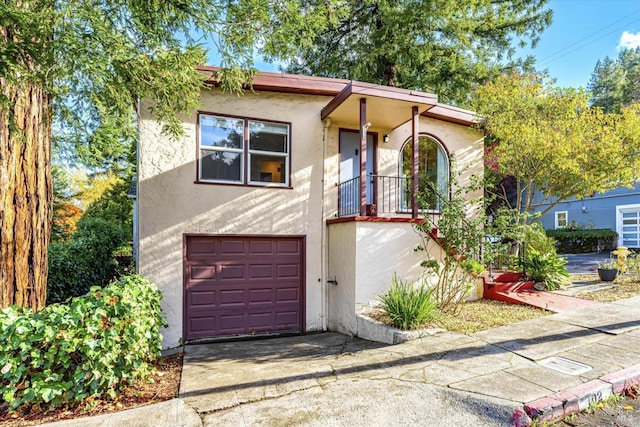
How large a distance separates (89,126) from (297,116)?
4093 millimetres

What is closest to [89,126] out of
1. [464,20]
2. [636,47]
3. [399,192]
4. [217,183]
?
[217,183]

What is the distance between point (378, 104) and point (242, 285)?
15.9ft

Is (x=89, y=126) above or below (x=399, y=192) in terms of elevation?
above

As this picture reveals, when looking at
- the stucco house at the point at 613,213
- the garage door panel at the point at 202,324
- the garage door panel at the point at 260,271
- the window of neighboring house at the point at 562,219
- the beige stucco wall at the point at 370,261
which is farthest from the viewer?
the window of neighboring house at the point at 562,219

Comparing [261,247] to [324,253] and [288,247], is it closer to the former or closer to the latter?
[288,247]

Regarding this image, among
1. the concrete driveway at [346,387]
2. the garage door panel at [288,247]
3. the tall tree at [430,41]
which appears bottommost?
the concrete driveway at [346,387]

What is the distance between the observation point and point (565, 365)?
412 cm

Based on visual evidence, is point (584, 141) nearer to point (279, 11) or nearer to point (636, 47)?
point (279, 11)

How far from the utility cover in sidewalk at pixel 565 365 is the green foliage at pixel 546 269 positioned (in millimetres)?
4496

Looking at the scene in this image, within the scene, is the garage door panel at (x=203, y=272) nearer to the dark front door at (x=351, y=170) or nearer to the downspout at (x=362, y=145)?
the dark front door at (x=351, y=170)

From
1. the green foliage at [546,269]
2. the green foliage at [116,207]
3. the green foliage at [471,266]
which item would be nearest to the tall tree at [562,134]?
the green foliage at [546,269]

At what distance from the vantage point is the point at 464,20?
39.8 ft

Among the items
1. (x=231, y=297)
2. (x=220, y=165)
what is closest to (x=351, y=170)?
(x=220, y=165)

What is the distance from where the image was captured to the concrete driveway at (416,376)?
10.7ft
